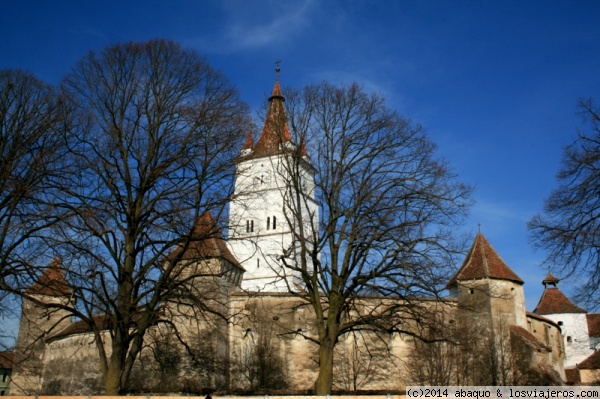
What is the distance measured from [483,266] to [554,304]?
75.3ft

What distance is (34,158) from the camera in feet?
50.9

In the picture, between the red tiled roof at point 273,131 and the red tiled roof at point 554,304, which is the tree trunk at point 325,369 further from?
the red tiled roof at point 554,304

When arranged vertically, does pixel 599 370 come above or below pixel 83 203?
below

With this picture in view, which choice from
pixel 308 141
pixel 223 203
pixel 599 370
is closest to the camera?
pixel 223 203

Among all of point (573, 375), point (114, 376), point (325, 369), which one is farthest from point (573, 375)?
point (114, 376)

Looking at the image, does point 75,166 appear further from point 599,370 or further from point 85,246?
point 599,370

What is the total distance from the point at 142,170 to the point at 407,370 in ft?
70.8

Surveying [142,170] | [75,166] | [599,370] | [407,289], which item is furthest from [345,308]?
[599,370]

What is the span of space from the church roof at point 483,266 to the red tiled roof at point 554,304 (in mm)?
20742

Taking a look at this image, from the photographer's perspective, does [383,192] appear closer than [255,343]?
Yes

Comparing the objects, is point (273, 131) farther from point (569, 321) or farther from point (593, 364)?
point (569, 321)

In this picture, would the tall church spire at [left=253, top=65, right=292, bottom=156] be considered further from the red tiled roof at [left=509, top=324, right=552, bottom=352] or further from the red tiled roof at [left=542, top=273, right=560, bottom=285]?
the red tiled roof at [left=542, top=273, right=560, bottom=285]

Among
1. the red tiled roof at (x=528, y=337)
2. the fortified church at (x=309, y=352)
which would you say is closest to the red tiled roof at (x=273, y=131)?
the fortified church at (x=309, y=352)

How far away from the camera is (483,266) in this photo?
115 ft
